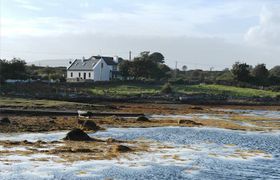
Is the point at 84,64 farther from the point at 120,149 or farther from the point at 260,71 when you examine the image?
the point at 120,149

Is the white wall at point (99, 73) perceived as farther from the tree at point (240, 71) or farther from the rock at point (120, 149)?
the rock at point (120, 149)

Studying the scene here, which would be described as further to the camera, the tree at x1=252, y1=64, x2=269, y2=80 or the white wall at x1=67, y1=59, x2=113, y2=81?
the tree at x1=252, y1=64, x2=269, y2=80

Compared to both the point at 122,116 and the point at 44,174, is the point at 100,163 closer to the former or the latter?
the point at 44,174

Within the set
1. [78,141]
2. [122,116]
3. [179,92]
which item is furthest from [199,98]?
[78,141]

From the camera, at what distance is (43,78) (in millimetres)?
108812

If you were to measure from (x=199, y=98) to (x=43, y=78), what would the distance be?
1494 inches

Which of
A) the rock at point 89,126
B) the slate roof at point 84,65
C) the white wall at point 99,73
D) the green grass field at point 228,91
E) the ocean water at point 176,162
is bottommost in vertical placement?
the ocean water at point 176,162

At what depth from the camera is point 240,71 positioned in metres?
118

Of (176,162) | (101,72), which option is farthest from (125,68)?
(176,162)

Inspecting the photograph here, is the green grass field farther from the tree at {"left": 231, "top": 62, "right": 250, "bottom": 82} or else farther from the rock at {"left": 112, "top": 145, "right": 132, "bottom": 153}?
the rock at {"left": 112, "top": 145, "right": 132, "bottom": 153}

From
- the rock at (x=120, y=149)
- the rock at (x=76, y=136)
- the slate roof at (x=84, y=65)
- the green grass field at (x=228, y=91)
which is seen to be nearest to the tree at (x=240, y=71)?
the green grass field at (x=228, y=91)

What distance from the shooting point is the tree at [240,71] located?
11756cm

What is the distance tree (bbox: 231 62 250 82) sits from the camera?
11756 cm

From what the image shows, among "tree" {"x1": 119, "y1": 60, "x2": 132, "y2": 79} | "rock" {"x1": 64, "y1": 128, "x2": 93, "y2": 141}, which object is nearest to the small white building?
"tree" {"x1": 119, "y1": 60, "x2": 132, "y2": 79}
